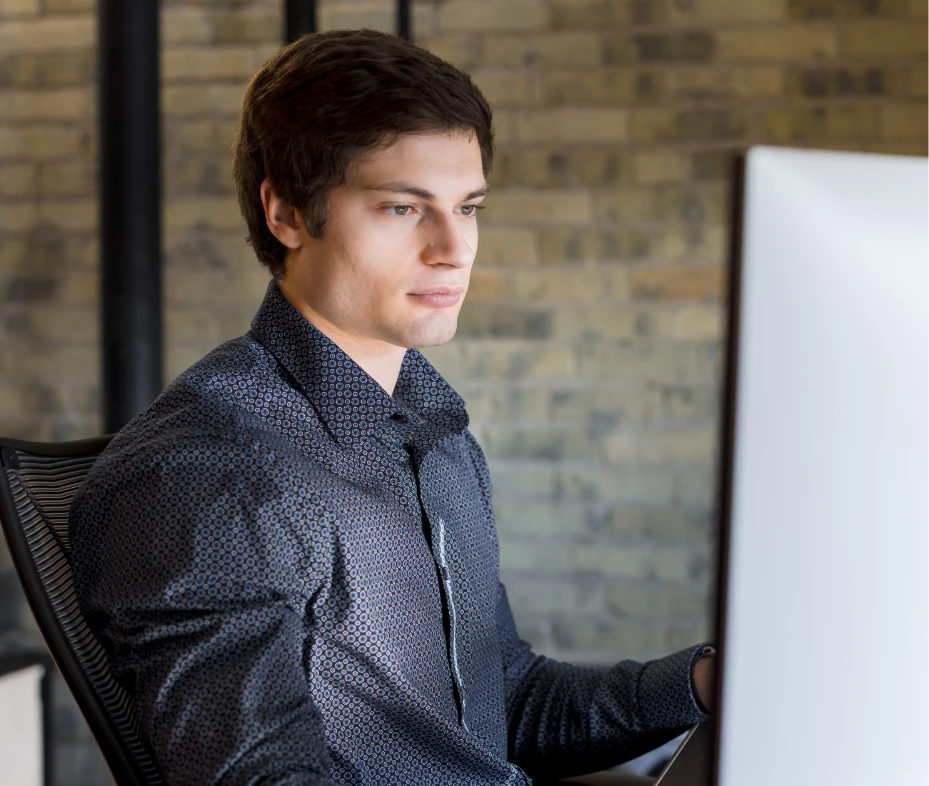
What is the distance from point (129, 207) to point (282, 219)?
1134 mm

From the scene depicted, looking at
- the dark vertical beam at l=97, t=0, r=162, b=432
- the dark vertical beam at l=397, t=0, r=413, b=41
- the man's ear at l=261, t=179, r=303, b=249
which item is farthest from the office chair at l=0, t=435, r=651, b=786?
the dark vertical beam at l=397, t=0, r=413, b=41

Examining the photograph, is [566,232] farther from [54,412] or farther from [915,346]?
[915,346]

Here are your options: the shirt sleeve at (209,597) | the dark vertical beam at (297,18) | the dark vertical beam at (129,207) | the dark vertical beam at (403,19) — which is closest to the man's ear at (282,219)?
the shirt sleeve at (209,597)

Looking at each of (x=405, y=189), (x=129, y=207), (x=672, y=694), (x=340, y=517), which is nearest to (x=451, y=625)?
(x=340, y=517)

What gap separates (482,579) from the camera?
4.00 ft

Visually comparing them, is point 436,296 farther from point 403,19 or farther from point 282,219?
point 403,19

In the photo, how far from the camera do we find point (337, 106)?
111 centimetres

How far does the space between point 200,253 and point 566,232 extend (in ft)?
3.17

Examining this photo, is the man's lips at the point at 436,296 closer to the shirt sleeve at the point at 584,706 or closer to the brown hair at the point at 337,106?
the brown hair at the point at 337,106

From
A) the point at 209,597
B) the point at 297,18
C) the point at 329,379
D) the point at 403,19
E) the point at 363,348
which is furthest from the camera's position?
the point at 403,19

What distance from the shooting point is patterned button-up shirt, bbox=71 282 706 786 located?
85cm

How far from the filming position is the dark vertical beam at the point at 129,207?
2154 millimetres

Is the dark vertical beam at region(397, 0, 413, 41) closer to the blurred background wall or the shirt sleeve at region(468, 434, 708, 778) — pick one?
the blurred background wall

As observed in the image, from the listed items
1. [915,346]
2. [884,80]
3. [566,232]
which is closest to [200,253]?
[566,232]
